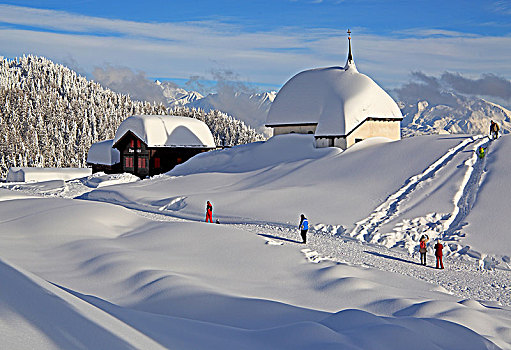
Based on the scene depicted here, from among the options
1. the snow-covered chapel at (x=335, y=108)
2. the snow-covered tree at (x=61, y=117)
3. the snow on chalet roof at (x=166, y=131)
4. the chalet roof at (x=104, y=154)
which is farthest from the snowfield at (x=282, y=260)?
the snow-covered tree at (x=61, y=117)

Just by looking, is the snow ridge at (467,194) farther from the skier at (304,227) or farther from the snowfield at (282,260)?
the skier at (304,227)

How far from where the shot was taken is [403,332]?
762cm

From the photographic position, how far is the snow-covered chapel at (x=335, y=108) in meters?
39.4

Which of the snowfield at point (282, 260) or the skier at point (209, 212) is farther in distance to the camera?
the skier at point (209, 212)

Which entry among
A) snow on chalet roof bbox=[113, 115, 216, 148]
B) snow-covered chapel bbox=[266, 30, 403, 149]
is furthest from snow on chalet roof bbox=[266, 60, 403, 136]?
snow on chalet roof bbox=[113, 115, 216, 148]

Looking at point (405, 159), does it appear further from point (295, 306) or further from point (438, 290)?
point (295, 306)

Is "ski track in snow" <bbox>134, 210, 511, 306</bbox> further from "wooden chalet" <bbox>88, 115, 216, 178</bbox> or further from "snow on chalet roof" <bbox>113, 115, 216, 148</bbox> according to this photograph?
"snow on chalet roof" <bbox>113, 115, 216, 148</bbox>

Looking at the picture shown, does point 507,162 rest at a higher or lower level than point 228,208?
higher

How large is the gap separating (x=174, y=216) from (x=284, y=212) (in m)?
6.06

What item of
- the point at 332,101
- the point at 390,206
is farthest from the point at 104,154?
the point at 390,206

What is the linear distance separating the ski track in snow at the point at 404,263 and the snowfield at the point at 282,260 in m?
0.10

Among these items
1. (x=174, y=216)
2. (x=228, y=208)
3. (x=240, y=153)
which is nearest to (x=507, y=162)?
(x=228, y=208)

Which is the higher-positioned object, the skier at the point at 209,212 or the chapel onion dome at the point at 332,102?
the chapel onion dome at the point at 332,102

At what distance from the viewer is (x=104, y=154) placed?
2180 inches
